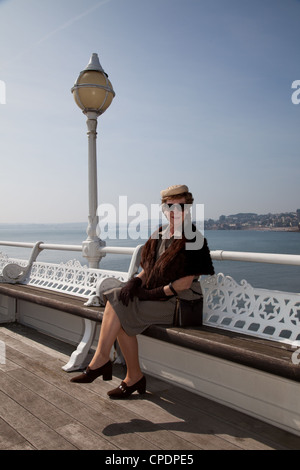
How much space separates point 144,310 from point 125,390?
594mm

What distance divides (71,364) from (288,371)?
6.63 ft

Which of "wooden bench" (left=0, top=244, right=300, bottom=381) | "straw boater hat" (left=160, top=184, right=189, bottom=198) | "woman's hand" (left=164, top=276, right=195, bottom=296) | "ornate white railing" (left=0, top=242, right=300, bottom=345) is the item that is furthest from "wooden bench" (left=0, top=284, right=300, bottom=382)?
"straw boater hat" (left=160, top=184, right=189, bottom=198)

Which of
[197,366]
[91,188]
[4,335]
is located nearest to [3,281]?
[4,335]

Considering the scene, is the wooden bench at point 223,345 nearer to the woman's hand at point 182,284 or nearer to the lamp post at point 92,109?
the woman's hand at point 182,284

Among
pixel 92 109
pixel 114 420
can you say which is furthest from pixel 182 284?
pixel 92 109

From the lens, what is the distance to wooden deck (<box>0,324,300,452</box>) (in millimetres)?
2285

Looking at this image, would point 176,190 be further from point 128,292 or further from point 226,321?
point 226,321

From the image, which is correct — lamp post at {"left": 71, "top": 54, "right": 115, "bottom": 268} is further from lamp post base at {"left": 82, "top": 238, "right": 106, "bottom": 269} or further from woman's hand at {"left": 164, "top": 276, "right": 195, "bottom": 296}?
woman's hand at {"left": 164, "top": 276, "right": 195, "bottom": 296}

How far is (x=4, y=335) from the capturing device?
468 cm

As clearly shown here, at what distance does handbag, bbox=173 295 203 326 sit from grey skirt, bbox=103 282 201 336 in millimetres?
42

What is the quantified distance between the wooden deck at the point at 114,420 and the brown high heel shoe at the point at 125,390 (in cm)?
5

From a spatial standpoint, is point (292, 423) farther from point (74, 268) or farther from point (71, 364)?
point (74, 268)

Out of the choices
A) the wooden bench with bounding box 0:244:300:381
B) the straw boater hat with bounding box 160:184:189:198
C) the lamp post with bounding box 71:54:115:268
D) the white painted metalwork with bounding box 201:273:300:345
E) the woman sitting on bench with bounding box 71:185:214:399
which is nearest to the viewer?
the wooden bench with bounding box 0:244:300:381

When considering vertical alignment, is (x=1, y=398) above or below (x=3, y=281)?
below
